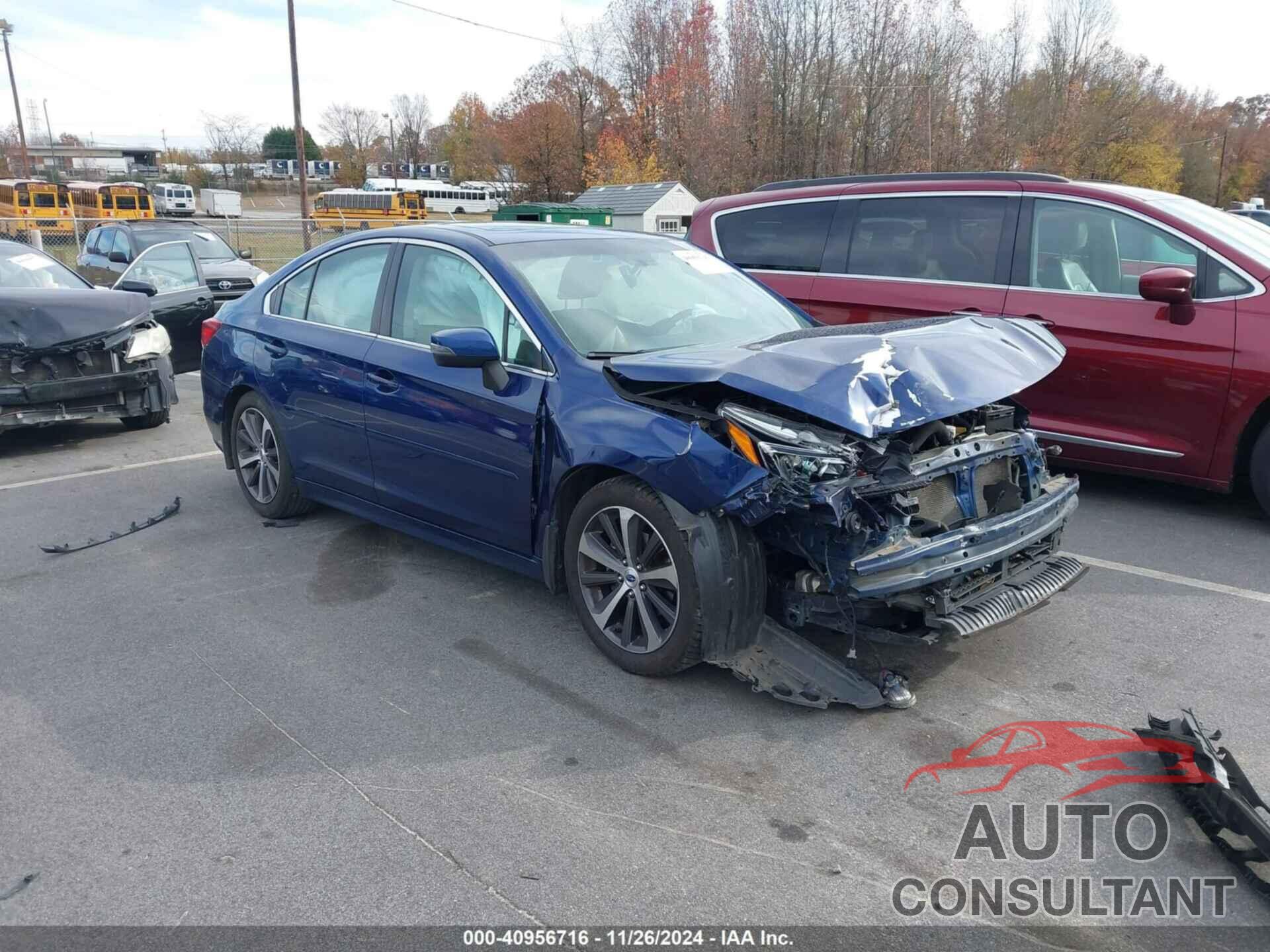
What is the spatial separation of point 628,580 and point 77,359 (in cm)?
593

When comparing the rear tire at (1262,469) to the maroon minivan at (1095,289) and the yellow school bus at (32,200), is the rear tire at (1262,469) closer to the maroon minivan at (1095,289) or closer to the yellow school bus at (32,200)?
the maroon minivan at (1095,289)

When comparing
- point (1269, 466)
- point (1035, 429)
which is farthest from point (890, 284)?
point (1269, 466)

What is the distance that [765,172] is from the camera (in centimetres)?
4206

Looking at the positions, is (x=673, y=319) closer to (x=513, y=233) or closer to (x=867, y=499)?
(x=513, y=233)

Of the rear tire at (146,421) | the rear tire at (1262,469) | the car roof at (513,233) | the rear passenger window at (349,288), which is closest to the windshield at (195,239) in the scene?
the rear tire at (146,421)

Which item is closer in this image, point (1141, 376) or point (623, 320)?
point (623, 320)

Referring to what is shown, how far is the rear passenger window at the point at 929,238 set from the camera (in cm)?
650

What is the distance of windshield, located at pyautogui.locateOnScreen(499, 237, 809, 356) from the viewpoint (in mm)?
4281

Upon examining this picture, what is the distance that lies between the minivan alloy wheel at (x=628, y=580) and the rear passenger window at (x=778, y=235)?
404cm

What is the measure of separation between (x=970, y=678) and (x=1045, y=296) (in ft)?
10.8

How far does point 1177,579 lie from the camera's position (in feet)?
16.0

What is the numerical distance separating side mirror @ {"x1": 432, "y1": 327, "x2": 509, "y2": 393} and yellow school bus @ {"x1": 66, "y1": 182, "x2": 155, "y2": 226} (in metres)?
46.1

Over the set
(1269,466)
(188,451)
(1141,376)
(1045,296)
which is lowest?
(188,451)

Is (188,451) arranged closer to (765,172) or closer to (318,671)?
(318,671)
